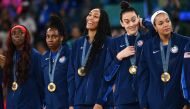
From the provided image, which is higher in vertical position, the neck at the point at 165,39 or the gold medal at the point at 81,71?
the neck at the point at 165,39

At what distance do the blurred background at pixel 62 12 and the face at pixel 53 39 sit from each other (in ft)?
16.0

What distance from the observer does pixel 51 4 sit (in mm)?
18766

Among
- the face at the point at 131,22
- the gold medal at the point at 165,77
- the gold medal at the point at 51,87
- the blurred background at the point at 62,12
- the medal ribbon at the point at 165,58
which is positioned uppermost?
the blurred background at the point at 62,12

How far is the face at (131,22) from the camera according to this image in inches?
392

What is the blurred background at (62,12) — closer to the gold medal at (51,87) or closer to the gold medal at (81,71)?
the gold medal at (51,87)

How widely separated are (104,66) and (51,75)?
1.01m

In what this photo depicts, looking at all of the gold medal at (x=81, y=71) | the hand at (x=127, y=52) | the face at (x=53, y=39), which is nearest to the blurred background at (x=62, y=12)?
the face at (x=53, y=39)

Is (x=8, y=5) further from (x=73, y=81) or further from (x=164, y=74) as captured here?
(x=164, y=74)

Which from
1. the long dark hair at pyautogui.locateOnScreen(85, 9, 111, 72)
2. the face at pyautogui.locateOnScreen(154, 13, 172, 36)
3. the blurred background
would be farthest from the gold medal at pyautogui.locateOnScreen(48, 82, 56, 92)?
the blurred background

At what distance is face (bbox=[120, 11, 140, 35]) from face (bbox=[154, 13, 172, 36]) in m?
0.56

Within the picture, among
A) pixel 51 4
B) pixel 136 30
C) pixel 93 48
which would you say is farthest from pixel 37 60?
pixel 51 4

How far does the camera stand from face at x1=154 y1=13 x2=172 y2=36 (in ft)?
30.6

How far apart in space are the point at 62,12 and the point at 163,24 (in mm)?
8805

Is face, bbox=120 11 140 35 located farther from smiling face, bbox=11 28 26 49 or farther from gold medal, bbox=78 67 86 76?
smiling face, bbox=11 28 26 49
